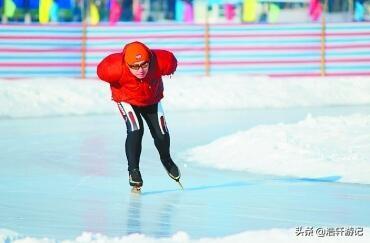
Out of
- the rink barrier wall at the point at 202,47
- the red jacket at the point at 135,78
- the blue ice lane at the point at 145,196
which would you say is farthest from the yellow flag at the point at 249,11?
the red jacket at the point at 135,78

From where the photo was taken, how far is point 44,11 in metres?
26.0

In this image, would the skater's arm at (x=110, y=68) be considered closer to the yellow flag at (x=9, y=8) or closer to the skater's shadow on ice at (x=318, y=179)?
the skater's shadow on ice at (x=318, y=179)

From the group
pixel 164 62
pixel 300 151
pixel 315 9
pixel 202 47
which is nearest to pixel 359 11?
pixel 315 9

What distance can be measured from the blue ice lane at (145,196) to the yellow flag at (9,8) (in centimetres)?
1058

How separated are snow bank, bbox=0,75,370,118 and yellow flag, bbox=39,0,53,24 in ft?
10.9

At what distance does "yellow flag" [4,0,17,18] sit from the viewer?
26.3m

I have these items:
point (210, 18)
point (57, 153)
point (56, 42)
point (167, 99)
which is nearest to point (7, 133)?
point (57, 153)

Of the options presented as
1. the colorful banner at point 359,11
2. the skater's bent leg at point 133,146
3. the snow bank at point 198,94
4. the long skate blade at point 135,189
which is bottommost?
the snow bank at point 198,94

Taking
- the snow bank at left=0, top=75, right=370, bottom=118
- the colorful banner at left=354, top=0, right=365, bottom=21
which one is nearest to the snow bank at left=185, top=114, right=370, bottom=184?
the snow bank at left=0, top=75, right=370, bottom=118

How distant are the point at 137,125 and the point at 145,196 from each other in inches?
24.7

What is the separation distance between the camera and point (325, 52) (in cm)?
2523

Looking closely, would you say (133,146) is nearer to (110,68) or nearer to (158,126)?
(158,126)

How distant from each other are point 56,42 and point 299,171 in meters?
12.2

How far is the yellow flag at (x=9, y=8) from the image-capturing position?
26.3m
